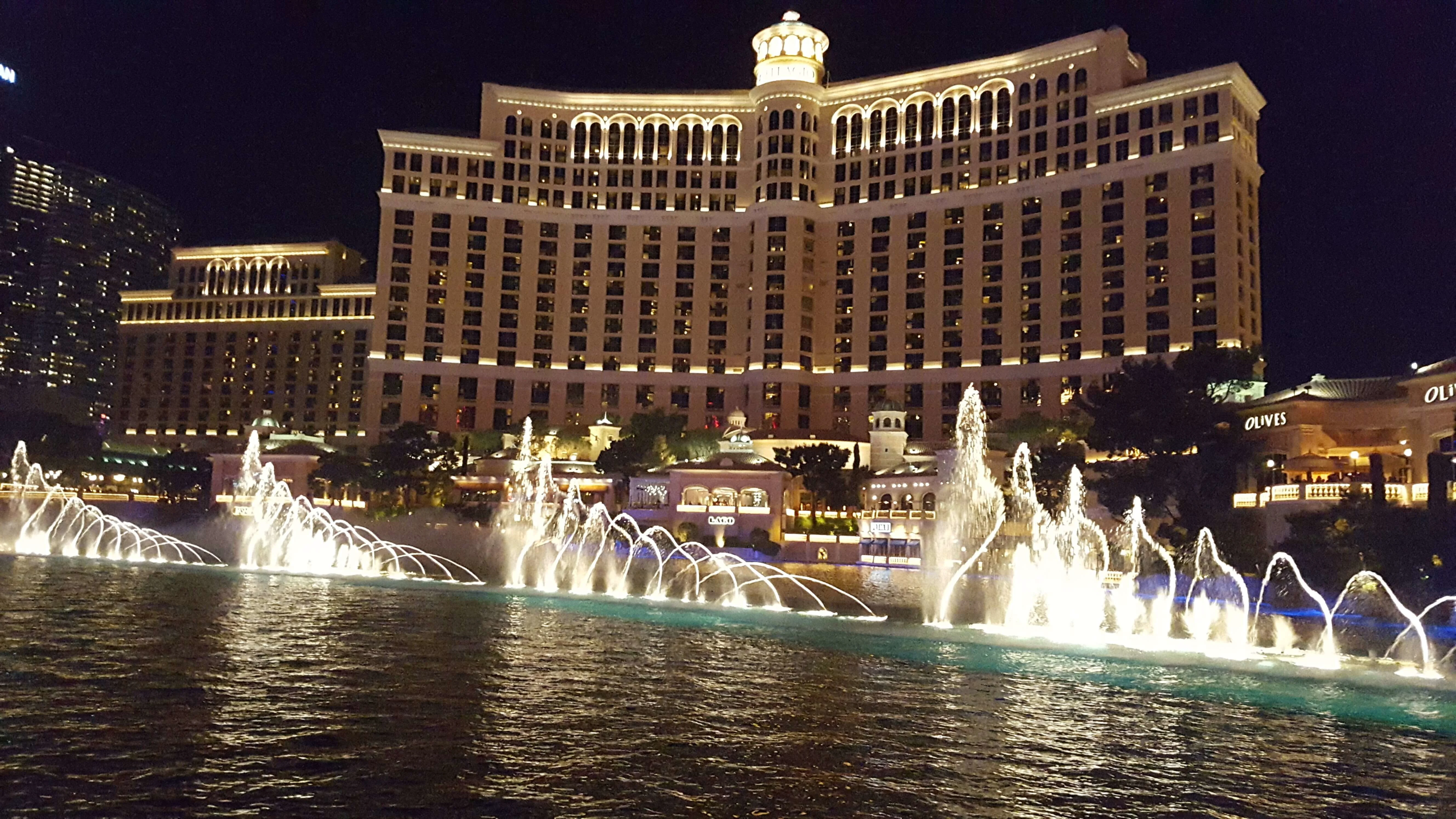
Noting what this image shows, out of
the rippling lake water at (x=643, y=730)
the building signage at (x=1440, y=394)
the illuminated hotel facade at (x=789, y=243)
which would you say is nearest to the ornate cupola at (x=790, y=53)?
the illuminated hotel facade at (x=789, y=243)

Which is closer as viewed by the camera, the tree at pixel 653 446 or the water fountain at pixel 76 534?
the water fountain at pixel 76 534

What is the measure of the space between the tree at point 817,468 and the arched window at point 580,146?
201 feet

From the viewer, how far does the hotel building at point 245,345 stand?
169m

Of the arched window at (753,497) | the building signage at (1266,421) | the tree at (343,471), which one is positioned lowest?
the arched window at (753,497)

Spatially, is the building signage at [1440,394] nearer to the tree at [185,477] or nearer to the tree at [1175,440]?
the tree at [1175,440]

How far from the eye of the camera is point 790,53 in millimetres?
138375

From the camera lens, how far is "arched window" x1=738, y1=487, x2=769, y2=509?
92.1 m

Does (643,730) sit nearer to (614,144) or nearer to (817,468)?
(817,468)

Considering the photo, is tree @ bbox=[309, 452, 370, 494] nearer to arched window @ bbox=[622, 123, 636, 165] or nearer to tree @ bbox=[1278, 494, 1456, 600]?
arched window @ bbox=[622, 123, 636, 165]

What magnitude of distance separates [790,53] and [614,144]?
26634 millimetres

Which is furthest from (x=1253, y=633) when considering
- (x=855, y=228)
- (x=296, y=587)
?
(x=855, y=228)

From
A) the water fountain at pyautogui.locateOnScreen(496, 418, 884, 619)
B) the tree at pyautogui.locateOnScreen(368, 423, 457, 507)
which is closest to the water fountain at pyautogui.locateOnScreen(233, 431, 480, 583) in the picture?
the water fountain at pyautogui.locateOnScreen(496, 418, 884, 619)

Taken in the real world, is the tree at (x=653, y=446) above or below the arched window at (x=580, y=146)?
below

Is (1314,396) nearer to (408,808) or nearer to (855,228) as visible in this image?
(408,808)
